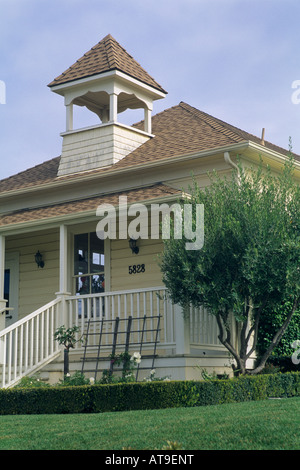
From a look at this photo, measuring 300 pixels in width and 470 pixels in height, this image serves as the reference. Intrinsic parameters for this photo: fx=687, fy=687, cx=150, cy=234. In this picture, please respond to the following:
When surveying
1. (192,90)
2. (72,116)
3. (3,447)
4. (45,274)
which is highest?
(192,90)

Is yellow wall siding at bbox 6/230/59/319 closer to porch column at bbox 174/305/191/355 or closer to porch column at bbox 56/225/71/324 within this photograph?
porch column at bbox 56/225/71/324

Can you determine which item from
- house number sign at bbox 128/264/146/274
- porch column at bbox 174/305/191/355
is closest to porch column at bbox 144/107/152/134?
house number sign at bbox 128/264/146/274

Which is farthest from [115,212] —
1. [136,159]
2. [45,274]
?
[45,274]

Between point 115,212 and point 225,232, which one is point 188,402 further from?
point 115,212

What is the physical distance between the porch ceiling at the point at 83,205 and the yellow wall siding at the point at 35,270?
772mm

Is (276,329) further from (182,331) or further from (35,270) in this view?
(35,270)

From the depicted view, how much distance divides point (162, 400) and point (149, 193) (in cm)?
494

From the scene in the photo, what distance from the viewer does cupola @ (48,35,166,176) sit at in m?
16.4

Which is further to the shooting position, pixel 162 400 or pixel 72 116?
pixel 72 116

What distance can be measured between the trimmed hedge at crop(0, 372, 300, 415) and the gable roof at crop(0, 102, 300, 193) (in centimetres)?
500

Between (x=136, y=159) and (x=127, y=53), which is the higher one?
(x=127, y=53)

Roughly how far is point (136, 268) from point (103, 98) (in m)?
5.18

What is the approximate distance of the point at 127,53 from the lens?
1833 centimetres
